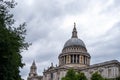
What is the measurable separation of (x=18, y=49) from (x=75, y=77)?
130ft

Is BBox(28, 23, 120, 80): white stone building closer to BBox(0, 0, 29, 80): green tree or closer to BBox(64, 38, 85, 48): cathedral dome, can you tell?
BBox(64, 38, 85, 48): cathedral dome

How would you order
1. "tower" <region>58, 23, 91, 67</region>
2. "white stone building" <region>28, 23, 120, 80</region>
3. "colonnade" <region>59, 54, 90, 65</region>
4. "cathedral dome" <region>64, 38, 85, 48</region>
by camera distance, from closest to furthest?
"white stone building" <region>28, 23, 120, 80</region> < "tower" <region>58, 23, 91, 67</region> < "colonnade" <region>59, 54, 90, 65</region> < "cathedral dome" <region>64, 38, 85, 48</region>

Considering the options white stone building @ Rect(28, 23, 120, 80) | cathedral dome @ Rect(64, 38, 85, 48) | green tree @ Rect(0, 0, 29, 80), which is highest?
cathedral dome @ Rect(64, 38, 85, 48)

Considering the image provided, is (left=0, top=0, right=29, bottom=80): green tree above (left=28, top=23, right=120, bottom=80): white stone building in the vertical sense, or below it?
below

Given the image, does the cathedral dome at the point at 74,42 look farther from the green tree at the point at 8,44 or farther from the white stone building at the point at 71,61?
the green tree at the point at 8,44

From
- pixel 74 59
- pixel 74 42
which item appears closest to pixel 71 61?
pixel 74 59

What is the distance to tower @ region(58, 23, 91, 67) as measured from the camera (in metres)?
136

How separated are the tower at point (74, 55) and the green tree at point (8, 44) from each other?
9104cm

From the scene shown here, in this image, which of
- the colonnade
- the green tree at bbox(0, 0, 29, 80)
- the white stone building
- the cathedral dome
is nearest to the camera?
the green tree at bbox(0, 0, 29, 80)

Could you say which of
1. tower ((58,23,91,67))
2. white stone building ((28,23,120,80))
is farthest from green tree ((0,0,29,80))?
tower ((58,23,91,67))

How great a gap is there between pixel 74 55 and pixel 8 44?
96.6m

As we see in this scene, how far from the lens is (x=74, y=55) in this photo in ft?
448

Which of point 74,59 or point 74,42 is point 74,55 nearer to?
point 74,59

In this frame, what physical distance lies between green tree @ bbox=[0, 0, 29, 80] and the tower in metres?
91.0
